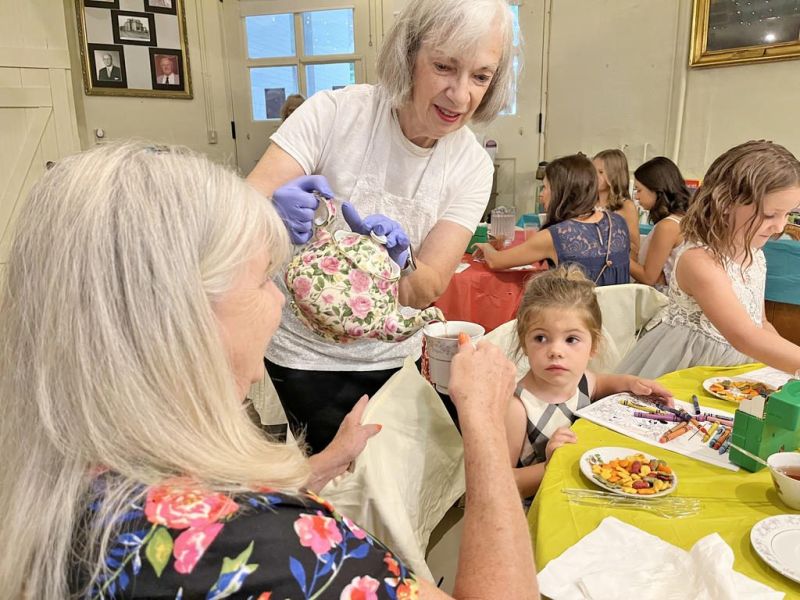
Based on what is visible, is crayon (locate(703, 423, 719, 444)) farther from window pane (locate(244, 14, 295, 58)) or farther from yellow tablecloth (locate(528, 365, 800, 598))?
window pane (locate(244, 14, 295, 58))

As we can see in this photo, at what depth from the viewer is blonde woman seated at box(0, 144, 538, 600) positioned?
1.72ft

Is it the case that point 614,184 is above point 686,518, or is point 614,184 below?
above

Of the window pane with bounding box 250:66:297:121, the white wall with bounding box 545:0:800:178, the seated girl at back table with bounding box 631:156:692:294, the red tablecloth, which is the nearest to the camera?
the red tablecloth

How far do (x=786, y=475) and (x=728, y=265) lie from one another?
1003 millimetres

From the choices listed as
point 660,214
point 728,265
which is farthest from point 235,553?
point 660,214

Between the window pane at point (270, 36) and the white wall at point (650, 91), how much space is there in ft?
7.82

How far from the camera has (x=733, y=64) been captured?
4082 millimetres

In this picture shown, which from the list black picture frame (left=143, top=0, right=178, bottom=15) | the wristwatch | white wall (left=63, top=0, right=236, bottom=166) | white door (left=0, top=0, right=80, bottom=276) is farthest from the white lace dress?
black picture frame (left=143, top=0, right=178, bottom=15)

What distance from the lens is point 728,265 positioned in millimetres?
1815

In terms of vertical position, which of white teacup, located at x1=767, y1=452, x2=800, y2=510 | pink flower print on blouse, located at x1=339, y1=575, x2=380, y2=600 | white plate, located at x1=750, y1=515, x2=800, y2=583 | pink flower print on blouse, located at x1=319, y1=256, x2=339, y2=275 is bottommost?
white plate, located at x1=750, y1=515, x2=800, y2=583

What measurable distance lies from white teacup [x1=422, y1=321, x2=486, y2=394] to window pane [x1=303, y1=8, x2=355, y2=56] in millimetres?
4822

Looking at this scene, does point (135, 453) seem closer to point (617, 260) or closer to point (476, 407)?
point (476, 407)

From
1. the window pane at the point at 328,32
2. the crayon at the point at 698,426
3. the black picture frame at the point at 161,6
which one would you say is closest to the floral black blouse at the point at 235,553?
the crayon at the point at 698,426

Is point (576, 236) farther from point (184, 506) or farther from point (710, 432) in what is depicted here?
point (184, 506)
